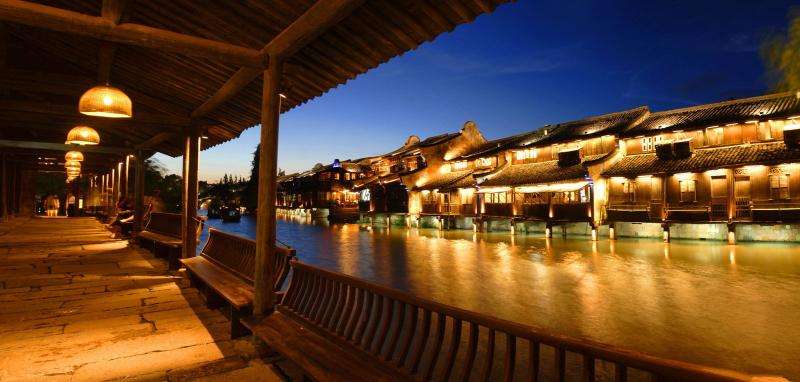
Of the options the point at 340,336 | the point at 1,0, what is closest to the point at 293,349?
the point at 340,336

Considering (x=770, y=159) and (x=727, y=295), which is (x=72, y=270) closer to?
(x=727, y=295)

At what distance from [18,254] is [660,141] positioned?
108 ft

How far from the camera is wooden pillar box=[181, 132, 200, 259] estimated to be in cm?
930

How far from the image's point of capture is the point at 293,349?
378 cm

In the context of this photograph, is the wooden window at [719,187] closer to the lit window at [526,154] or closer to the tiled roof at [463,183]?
the lit window at [526,154]

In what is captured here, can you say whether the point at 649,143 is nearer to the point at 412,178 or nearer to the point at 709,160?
the point at 709,160

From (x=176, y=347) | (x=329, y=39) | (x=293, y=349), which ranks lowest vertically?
(x=176, y=347)

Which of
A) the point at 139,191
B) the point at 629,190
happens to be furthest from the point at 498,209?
the point at 139,191

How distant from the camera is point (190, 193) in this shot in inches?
369

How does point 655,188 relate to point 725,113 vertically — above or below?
below

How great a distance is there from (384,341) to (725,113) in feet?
99.3

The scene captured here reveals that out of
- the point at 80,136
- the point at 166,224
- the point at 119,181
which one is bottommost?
the point at 166,224

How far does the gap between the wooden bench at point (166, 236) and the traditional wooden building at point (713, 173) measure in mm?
25654

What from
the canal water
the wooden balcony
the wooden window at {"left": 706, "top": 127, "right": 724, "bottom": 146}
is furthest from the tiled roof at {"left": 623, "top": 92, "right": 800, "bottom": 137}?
the wooden balcony
